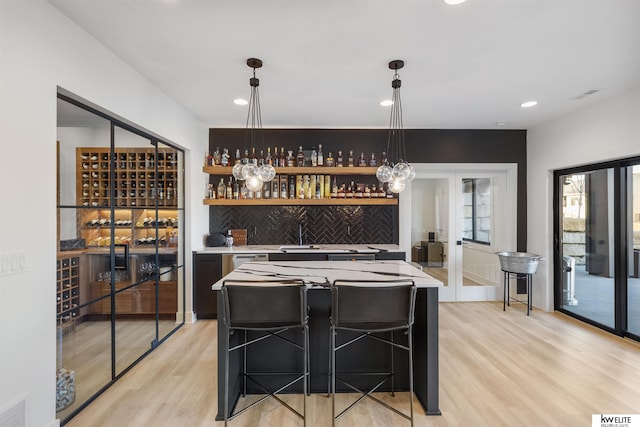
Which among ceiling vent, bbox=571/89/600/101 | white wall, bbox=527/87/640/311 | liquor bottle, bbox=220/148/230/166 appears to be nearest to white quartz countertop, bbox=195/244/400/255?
liquor bottle, bbox=220/148/230/166

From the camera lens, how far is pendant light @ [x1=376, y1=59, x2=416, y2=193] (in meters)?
2.90

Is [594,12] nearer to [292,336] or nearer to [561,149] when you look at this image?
[561,149]

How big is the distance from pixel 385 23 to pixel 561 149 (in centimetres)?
356

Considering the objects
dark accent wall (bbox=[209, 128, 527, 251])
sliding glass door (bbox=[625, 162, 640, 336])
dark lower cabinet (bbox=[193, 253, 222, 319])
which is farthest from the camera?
dark accent wall (bbox=[209, 128, 527, 251])

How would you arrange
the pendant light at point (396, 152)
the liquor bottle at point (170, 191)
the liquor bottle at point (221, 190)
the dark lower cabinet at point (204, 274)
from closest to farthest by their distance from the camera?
1. the pendant light at point (396, 152)
2. the liquor bottle at point (170, 191)
3. the dark lower cabinet at point (204, 274)
4. the liquor bottle at point (221, 190)

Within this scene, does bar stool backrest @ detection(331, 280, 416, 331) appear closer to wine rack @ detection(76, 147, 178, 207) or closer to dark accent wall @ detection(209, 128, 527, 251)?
wine rack @ detection(76, 147, 178, 207)

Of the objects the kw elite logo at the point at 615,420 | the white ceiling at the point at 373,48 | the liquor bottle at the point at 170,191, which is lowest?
the kw elite logo at the point at 615,420

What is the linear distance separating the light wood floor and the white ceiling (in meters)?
2.71

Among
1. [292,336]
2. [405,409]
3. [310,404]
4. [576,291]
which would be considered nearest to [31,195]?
[292,336]

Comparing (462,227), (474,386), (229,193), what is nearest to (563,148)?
(462,227)

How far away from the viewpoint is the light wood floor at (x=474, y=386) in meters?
2.24

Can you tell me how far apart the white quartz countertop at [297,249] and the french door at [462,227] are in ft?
2.64

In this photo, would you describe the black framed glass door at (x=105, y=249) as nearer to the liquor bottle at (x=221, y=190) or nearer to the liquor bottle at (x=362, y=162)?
the liquor bottle at (x=221, y=190)

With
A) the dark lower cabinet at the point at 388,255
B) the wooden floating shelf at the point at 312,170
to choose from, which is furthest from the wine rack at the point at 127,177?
the dark lower cabinet at the point at 388,255
